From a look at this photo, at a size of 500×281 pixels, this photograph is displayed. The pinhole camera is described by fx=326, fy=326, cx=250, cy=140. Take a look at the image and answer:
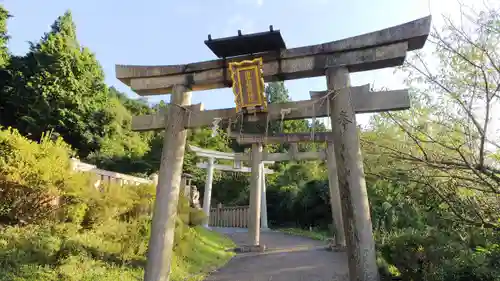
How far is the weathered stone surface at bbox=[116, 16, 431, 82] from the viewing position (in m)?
4.34

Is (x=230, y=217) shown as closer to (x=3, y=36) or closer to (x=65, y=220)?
(x=65, y=220)

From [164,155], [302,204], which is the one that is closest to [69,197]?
[164,155]

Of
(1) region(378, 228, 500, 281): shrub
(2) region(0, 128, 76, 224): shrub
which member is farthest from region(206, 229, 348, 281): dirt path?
(2) region(0, 128, 76, 224): shrub

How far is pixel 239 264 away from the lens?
28.3 ft

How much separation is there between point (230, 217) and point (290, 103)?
15532mm

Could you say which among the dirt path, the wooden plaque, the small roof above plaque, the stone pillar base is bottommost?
the dirt path

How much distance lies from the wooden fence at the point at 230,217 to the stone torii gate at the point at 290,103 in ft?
46.5

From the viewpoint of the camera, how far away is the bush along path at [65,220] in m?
5.61

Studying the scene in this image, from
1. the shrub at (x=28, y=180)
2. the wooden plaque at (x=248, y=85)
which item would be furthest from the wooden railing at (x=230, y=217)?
the wooden plaque at (x=248, y=85)

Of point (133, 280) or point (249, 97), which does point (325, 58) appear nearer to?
point (249, 97)

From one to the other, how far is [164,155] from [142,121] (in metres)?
1.00

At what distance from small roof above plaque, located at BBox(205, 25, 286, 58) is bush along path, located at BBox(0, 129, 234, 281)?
156 inches

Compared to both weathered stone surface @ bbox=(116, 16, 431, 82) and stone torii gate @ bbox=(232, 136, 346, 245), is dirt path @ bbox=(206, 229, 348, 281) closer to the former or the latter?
stone torii gate @ bbox=(232, 136, 346, 245)

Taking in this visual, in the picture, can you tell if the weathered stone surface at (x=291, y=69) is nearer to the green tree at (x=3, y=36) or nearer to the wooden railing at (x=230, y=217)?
the wooden railing at (x=230, y=217)
